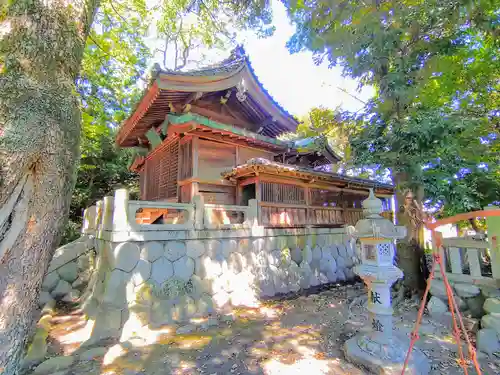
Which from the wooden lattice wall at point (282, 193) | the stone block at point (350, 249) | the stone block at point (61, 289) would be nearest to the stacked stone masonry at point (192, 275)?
the stone block at point (61, 289)

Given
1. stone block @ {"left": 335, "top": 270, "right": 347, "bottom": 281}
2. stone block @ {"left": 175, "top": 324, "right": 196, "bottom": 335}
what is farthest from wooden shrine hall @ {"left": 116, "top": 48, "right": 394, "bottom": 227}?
stone block @ {"left": 175, "top": 324, "right": 196, "bottom": 335}

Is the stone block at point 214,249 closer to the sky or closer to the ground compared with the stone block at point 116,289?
closer to the sky

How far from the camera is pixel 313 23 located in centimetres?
650

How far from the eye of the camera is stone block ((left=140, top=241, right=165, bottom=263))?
543 centimetres

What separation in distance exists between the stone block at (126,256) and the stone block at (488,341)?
20.6 ft

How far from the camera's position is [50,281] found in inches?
267

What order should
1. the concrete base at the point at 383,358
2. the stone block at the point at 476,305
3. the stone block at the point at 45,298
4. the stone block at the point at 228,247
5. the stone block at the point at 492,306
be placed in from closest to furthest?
the concrete base at the point at 383,358
the stone block at the point at 492,306
the stone block at the point at 476,305
the stone block at the point at 45,298
the stone block at the point at 228,247

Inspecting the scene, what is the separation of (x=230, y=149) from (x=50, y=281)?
20.6ft

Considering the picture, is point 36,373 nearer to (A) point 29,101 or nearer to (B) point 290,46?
(A) point 29,101

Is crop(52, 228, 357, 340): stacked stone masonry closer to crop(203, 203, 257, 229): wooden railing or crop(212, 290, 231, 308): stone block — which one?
crop(212, 290, 231, 308): stone block

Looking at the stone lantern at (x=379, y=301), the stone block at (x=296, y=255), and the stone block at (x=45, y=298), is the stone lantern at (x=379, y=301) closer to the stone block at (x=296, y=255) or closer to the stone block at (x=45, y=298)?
the stone block at (x=296, y=255)

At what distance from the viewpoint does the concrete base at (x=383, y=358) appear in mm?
3332

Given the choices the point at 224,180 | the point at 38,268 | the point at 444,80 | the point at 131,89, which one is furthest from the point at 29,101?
the point at 131,89

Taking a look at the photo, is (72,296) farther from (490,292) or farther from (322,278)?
(490,292)
